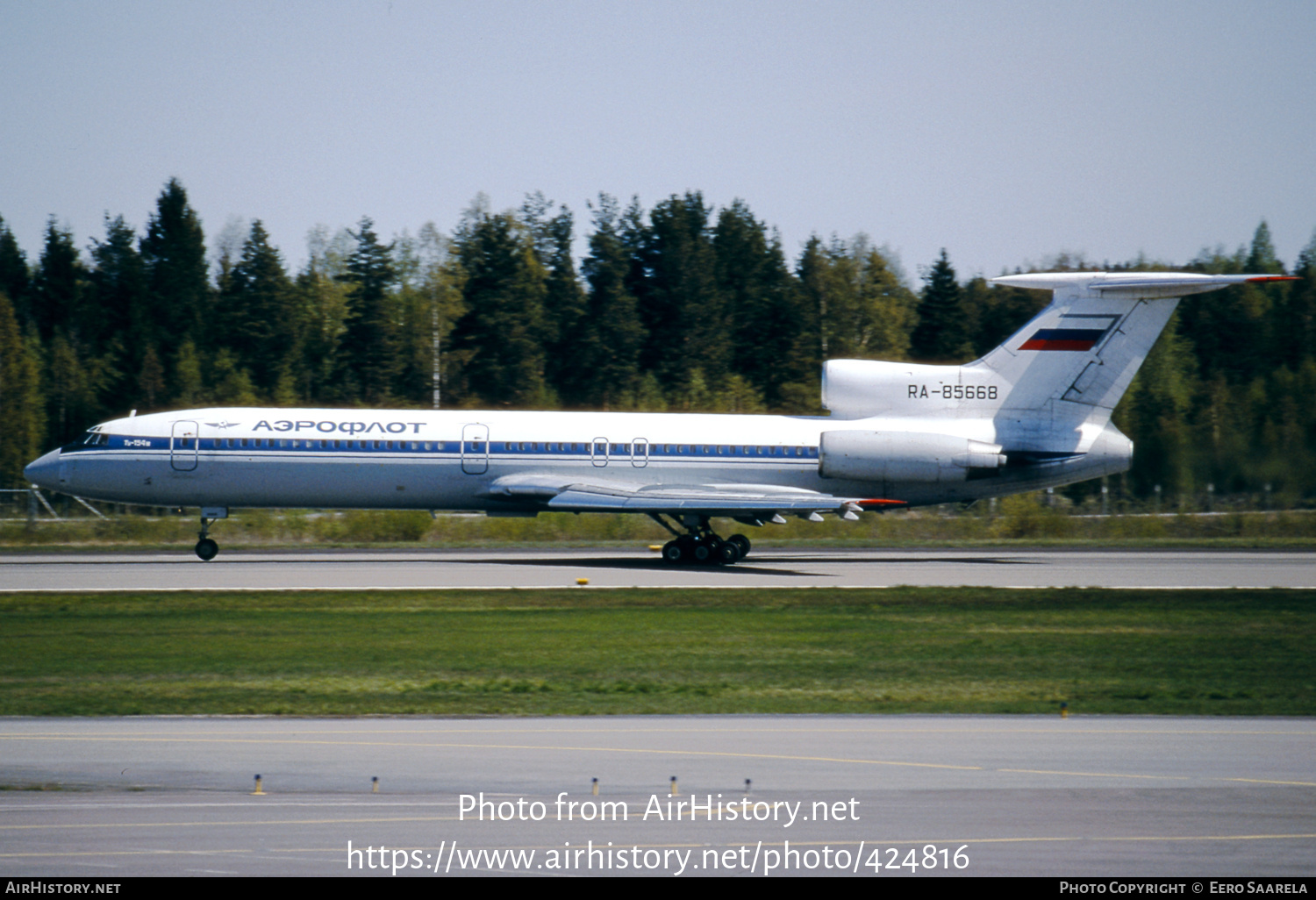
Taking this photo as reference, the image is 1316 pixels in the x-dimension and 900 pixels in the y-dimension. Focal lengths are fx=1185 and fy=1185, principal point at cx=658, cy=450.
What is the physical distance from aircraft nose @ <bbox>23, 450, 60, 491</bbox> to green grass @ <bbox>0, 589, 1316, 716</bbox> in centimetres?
812

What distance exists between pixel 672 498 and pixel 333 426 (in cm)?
864

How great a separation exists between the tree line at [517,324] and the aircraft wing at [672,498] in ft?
61.4

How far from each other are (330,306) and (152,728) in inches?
2837

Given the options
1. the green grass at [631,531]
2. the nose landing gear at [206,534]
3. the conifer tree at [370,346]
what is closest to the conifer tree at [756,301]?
the conifer tree at [370,346]

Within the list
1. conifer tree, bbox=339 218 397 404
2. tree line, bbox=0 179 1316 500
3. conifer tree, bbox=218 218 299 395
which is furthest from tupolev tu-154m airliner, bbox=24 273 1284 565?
conifer tree, bbox=218 218 299 395

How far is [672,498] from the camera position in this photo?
28438 millimetres

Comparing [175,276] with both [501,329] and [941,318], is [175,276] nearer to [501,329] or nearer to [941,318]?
[501,329]

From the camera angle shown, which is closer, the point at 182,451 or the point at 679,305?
the point at 182,451

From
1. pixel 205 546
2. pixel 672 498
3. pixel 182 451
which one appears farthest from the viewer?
pixel 205 546

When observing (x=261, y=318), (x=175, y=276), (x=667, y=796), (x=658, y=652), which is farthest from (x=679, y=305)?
(x=667, y=796)

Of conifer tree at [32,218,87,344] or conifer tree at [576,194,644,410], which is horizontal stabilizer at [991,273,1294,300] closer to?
conifer tree at [576,194,644,410]

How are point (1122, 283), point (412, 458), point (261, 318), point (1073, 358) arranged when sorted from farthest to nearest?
point (261, 318), point (1073, 358), point (1122, 283), point (412, 458)

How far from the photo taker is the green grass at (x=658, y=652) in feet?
43.2

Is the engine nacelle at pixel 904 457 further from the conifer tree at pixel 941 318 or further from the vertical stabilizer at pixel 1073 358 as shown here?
the conifer tree at pixel 941 318
